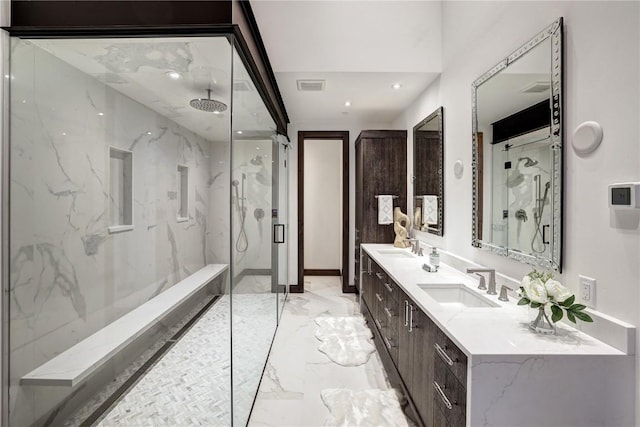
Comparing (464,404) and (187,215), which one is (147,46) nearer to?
(187,215)

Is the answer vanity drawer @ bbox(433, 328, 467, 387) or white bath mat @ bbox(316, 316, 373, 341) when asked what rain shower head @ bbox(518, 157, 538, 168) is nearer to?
vanity drawer @ bbox(433, 328, 467, 387)

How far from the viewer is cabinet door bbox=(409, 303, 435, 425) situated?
1560mm

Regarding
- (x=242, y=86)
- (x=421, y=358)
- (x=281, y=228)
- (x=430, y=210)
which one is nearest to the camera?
(x=421, y=358)

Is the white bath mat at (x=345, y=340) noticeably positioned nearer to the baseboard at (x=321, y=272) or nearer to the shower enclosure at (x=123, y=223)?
the shower enclosure at (x=123, y=223)

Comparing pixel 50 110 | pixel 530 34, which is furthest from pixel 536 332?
pixel 50 110

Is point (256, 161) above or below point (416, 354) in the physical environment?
above

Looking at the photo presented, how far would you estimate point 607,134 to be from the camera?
1223mm

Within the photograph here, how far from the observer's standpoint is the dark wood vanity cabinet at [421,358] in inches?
49.9

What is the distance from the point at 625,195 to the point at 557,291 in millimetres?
429

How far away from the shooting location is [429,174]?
3.17 meters

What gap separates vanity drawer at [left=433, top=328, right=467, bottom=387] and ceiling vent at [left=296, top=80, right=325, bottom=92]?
2610 millimetres

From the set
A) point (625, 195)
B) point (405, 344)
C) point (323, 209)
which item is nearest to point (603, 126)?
point (625, 195)

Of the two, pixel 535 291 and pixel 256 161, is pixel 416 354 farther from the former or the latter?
pixel 256 161

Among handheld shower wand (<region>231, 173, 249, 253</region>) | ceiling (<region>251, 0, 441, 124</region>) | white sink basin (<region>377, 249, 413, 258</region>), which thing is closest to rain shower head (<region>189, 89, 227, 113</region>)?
handheld shower wand (<region>231, 173, 249, 253</region>)
